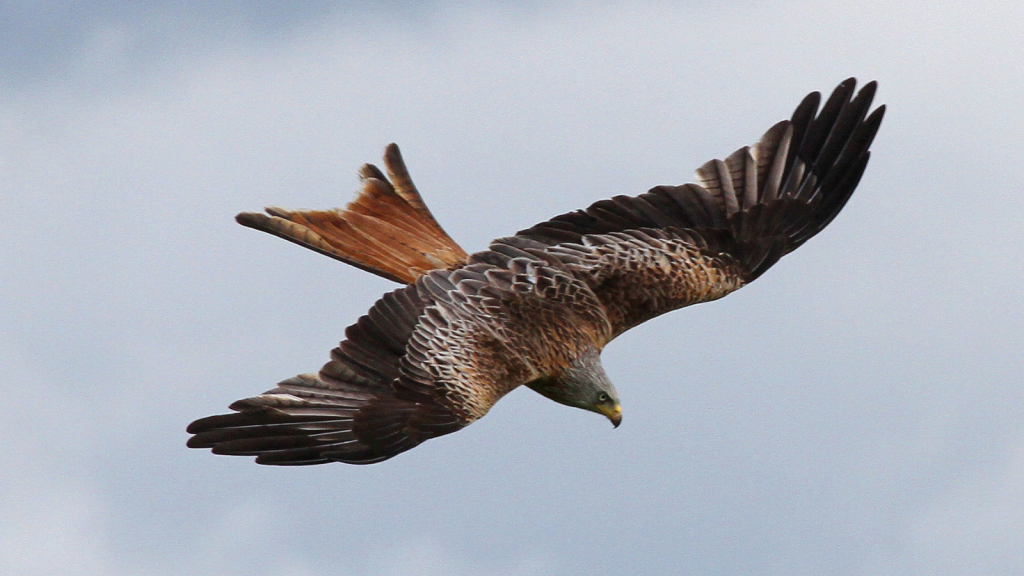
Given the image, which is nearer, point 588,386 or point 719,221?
point 588,386

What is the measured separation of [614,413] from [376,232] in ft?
8.59

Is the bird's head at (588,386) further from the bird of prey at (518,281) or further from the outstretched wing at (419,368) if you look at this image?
the outstretched wing at (419,368)

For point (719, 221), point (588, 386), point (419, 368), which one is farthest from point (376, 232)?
point (719, 221)

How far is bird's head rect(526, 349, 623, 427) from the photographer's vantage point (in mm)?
13133

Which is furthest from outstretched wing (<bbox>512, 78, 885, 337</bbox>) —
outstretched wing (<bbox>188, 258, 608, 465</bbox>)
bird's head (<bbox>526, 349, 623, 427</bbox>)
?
bird's head (<bbox>526, 349, 623, 427</bbox>)

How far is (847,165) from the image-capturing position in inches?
574

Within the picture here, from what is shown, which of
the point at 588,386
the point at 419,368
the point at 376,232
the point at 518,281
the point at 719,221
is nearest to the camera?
the point at 419,368

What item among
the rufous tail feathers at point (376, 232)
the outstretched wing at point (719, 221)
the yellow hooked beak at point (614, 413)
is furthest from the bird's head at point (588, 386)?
the rufous tail feathers at point (376, 232)

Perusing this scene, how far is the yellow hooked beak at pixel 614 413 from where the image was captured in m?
13.2

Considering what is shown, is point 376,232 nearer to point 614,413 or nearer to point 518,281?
point 518,281

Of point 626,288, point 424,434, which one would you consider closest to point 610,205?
point 626,288

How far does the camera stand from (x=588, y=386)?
13.1 m

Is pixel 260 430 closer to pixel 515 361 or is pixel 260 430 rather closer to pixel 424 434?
pixel 424 434

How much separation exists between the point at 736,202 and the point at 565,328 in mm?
2319
